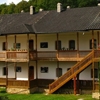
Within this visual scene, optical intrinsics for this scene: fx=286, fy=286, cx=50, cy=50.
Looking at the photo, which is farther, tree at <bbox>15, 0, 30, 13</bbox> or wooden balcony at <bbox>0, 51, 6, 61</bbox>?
tree at <bbox>15, 0, 30, 13</bbox>

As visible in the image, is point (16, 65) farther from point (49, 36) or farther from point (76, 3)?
point (76, 3)

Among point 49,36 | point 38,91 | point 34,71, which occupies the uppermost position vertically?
point 49,36

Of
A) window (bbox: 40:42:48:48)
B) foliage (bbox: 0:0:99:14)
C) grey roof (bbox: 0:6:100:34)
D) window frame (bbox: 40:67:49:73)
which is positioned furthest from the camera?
foliage (bbox: 0:0:99:14)

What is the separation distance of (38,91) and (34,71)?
304 cm

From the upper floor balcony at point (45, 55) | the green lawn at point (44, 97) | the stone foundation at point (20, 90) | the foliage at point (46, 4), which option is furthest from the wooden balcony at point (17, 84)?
the foliage at point (46, 4)

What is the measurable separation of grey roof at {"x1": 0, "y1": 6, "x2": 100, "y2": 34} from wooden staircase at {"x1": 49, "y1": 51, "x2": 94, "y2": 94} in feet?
11.2

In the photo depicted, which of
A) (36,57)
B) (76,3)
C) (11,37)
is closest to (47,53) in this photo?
(36,57)

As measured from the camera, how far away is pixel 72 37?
1412 inches

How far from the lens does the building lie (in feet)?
108

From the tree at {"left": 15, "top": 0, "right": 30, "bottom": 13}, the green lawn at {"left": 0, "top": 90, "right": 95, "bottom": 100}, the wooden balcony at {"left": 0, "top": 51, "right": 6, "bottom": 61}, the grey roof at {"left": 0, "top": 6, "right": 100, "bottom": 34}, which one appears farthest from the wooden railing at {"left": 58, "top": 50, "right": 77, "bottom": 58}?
the tree at {"left": 15, "top": 0, "right": 30, "bottom": 13}

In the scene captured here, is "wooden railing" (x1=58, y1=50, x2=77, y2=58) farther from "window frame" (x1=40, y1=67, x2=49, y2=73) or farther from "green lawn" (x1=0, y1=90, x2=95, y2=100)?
"green lawn" (x1=0, y1=90, x2=95, y2=100)

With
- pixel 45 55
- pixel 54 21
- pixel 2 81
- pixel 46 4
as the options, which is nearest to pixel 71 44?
pixel 45 55

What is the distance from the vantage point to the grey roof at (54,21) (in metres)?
34.1

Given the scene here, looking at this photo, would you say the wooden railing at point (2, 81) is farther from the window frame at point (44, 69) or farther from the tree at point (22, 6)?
the tree at point (22, 6)
